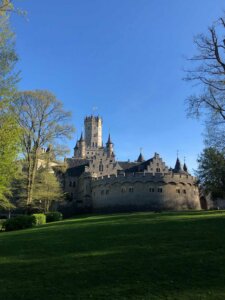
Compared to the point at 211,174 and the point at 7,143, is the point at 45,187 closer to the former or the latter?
the point at 211,174

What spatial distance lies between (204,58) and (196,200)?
36.4m

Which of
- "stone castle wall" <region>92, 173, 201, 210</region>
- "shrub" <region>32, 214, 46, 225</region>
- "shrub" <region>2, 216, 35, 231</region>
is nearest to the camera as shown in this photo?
"shrub" <region>2, 216, 35, 231</region>

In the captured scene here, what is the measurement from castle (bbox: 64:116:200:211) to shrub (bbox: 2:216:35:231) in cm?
2552

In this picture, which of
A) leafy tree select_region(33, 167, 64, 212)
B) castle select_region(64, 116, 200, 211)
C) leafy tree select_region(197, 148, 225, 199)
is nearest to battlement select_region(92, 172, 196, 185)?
castle select_region(64, 116, 200, 211)

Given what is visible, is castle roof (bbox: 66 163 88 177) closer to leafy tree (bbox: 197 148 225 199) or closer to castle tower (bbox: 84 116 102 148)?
→ leafy tree (bbox: 197 148 225 199)

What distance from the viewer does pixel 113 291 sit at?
9.04 meters

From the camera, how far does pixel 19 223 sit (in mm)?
28094

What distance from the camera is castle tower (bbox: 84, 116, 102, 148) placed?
128 meters

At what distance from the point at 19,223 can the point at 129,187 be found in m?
27.0

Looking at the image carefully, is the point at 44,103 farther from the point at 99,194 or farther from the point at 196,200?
the point at 196,200

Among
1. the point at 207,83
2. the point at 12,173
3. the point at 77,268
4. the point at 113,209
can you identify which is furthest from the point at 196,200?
the point at 77,268

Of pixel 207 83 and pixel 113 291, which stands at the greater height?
pixel 207 83

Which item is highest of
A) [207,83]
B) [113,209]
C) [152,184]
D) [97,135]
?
[97,135]

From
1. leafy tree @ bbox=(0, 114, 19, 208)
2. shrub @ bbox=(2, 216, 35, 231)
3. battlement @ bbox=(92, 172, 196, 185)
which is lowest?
shrub @ bbox=(2, 216, 35, 231)
